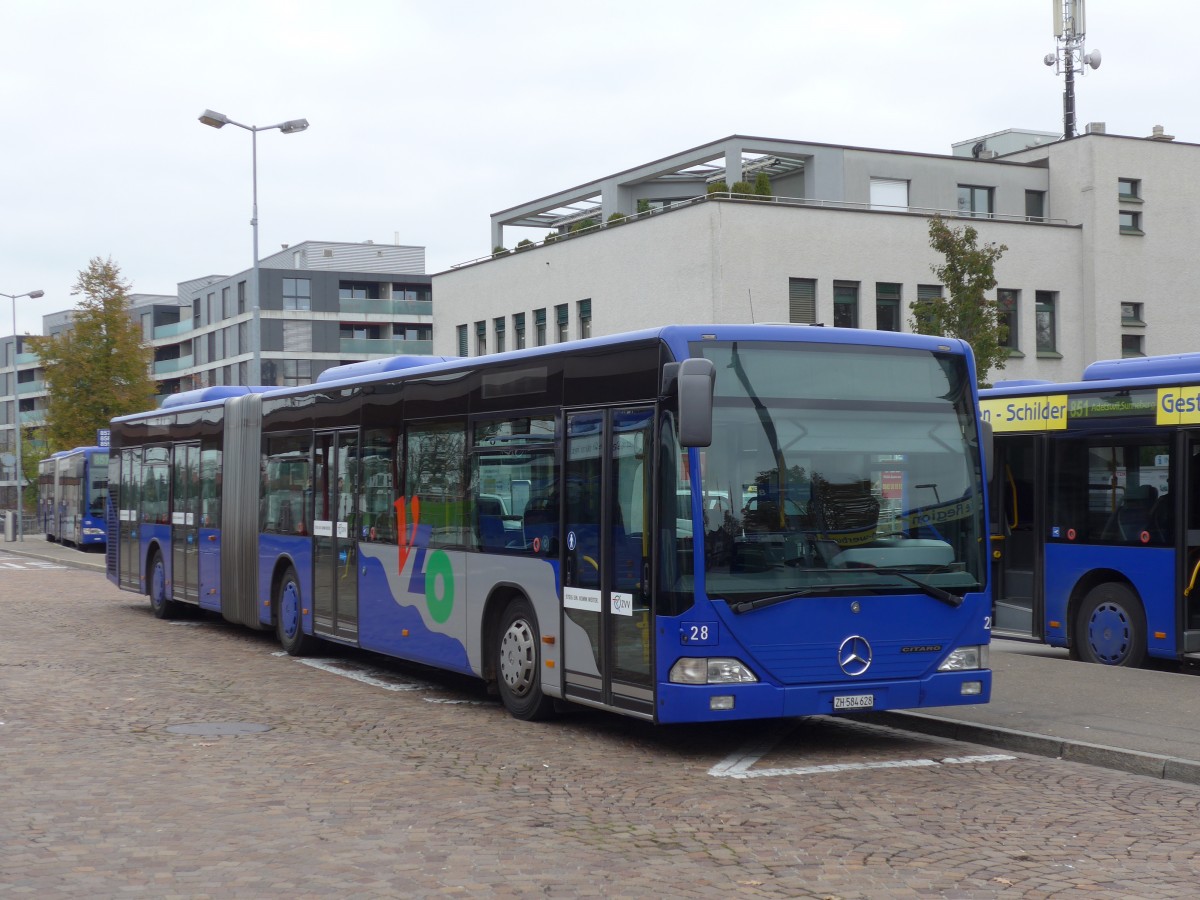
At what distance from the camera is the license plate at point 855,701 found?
9977mm

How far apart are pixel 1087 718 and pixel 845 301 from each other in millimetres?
31645

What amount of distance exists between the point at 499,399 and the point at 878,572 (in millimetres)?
3445

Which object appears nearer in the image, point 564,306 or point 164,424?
point 164,424

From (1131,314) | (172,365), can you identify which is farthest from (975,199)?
(172,365)

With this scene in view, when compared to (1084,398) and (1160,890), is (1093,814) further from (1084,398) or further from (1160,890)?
(1084,398)

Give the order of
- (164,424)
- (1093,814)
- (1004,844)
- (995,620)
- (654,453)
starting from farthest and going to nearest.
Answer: (164,424)
(995,620)
(654,453)
(1093,814)
(1004,844)

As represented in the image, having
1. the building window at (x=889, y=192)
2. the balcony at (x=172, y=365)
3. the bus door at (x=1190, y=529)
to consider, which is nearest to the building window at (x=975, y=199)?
the building window at (x=889, y=192)

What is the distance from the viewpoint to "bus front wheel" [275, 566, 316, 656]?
54.0ft

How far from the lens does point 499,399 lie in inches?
476

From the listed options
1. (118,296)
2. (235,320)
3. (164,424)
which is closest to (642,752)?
(164,424)

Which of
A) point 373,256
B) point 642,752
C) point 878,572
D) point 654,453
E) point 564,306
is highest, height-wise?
point 373,256

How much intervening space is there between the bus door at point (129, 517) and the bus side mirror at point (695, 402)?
1514 centimetres

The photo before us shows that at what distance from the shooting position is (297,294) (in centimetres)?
9488

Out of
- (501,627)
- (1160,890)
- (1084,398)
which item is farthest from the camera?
(1084,398)
